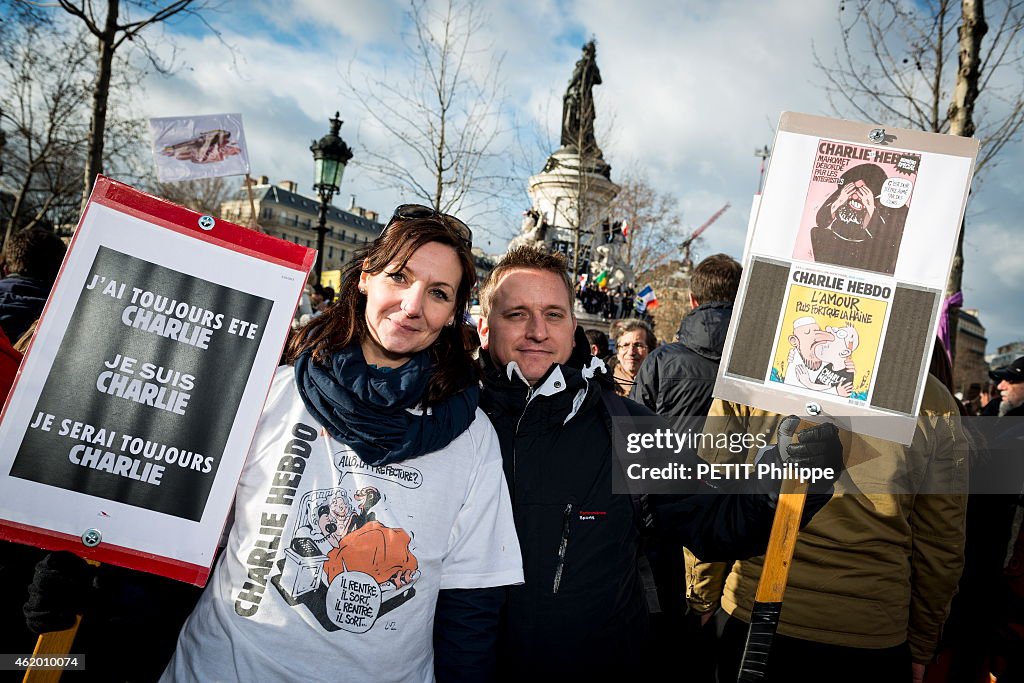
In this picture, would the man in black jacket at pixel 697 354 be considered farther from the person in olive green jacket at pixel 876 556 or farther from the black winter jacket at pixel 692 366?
the person in olive green jacket at pixel 876 556

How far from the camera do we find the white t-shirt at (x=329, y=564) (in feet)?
5.41

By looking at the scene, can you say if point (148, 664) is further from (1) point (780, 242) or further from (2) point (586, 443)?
(1) point (780, 242)

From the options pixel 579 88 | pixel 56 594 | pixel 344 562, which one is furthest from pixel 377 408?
pixel 579 88

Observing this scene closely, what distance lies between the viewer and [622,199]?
23.8m

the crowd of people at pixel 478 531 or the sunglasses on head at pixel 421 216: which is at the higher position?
the sunglasses on head at pixel 421 216

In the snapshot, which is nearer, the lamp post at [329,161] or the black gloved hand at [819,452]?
the black gloved hand at [819,452]

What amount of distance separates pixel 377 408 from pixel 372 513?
0.29 meters

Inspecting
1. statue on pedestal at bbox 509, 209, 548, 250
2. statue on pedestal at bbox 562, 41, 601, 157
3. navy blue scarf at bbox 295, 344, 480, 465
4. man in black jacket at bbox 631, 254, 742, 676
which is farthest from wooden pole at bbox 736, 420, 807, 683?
statue on pedestal at bbox 562, 41, 601, 157

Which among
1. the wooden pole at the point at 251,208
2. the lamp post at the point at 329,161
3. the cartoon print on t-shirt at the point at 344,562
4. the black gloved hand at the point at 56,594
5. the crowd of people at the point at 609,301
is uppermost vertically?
the crowd of people at the point at 609,301

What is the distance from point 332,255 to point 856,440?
3675 inches

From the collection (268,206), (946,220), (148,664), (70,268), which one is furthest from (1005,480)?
(268,206)

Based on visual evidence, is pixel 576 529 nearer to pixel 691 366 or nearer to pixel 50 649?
pixel 50 649

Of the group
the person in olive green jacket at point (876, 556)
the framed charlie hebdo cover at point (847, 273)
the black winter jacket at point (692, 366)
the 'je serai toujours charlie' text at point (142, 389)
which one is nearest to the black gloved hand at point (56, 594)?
the 'je serai toujours charlie' text at point (142, 389)

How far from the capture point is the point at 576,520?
203 centimetres
